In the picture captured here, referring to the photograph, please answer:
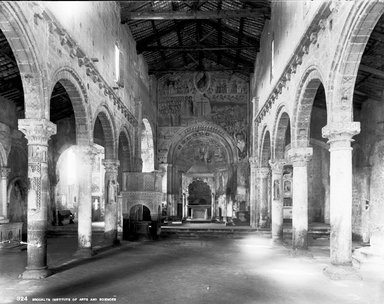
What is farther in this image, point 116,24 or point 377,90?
point 116,24

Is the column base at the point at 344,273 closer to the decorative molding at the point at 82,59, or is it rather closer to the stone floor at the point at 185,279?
the stone floor at the point at 185,279

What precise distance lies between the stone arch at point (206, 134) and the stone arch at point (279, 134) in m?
10.5

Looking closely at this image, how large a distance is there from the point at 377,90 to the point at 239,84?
39.2 ft

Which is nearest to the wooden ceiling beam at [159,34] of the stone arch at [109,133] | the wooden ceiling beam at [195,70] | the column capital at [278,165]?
the wooden ceiling beam at [195,70]

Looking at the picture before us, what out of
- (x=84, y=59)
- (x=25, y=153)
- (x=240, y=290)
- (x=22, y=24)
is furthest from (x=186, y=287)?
(x=25, y=153)

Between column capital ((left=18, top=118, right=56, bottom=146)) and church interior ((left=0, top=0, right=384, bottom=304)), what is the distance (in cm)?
5

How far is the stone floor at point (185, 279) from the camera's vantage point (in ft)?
23.5

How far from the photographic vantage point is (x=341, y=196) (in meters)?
8.36

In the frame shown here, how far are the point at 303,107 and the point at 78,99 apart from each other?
6725 mm

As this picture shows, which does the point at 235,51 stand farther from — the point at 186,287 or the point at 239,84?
the point at 186,287

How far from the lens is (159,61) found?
2422cm

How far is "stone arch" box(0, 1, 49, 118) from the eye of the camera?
24.2 feet

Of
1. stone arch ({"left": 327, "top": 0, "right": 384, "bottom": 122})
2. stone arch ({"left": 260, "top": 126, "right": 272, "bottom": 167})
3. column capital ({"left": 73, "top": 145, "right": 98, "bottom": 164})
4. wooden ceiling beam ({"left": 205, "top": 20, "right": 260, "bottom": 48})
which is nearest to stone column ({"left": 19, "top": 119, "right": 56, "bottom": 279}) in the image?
column capital ({"left": 73, "top": 145, "right": 98, "bottom": 164})

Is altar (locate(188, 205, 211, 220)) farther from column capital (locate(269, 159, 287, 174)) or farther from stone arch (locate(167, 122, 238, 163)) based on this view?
column capital (locate(269, 159, 287, 174))
